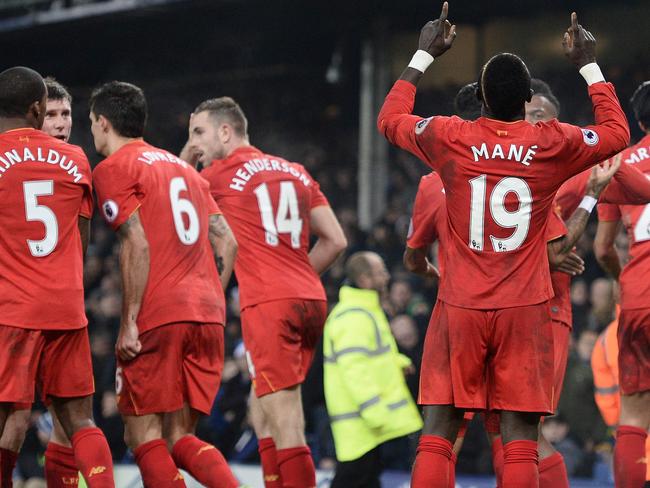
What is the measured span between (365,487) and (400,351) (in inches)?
101

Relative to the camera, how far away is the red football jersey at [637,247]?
6.21 meters

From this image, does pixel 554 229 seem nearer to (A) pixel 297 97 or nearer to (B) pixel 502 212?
(B) pixel 502 212

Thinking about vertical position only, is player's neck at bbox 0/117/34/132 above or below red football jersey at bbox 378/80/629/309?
above

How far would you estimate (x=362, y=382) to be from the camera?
338 inches

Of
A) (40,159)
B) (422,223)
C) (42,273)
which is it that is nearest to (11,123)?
(40,159)

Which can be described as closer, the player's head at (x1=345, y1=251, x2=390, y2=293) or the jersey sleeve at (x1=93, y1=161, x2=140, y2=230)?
the jersey sleeve at (x1=93, y1=161, x2=140, y2=230)

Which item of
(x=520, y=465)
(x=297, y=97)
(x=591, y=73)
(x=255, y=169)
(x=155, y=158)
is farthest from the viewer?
(x=297, y=97)

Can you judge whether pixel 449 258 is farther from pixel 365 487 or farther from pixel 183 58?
pixel 183 58

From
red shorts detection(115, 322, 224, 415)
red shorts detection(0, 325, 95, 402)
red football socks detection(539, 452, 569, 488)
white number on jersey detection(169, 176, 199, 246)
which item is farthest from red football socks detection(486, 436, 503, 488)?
red shorts detection(0, 325, 95, 402)

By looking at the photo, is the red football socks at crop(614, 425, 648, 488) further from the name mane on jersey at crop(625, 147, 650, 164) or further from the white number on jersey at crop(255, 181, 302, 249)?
the white number on jersey at crop(255, 181, 302, 249)

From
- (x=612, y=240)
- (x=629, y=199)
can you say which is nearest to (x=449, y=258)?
(x=629, y=199)

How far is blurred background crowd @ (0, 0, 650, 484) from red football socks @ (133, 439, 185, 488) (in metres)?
4.97

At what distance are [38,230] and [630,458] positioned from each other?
137 inches

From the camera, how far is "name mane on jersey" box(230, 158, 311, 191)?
6.85 metres
